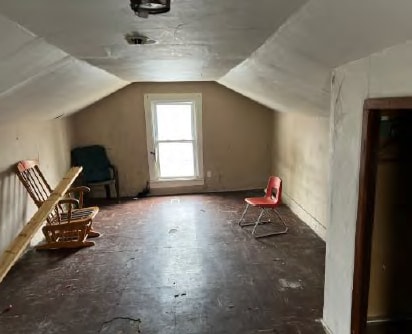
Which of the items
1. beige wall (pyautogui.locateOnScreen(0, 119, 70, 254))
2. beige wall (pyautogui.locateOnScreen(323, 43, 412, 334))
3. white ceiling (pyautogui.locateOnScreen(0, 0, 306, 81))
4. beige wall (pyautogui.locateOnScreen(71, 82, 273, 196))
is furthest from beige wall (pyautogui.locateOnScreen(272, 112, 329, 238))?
beige wall (pyautogui.locateOnScreen(0, 119, 70, 254))

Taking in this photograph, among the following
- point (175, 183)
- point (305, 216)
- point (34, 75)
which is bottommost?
point (305, 216)

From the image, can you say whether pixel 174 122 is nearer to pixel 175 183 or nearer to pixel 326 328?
pixel 175 183

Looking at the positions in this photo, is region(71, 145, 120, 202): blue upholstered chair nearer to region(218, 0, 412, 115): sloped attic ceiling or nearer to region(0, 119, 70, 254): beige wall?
region(0, 119, 70, 254): beige wall

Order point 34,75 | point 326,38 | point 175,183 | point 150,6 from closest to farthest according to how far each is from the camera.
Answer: point 150,6 < point 326,38 < point 34,75 < point 175,183

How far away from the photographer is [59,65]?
238 cm

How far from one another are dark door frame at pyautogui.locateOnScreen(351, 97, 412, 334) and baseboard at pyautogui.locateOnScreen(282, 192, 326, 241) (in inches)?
78.1

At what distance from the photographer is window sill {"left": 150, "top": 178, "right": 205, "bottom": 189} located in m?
6.02

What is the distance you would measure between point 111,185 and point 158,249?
2.58 m

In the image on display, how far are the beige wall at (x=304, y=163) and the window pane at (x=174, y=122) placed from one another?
1559 mm

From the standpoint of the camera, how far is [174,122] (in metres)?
5.91

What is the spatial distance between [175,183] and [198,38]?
426cm

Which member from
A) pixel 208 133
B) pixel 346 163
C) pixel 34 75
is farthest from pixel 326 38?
pixel 208 133

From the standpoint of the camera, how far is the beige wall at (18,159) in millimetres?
3355

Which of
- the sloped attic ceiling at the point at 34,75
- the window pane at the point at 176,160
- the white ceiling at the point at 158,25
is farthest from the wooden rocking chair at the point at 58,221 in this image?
the window pane at the point at 176,160
